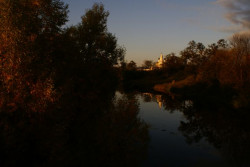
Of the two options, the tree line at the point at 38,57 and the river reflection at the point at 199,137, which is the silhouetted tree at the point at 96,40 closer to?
the tree line at the point at 38,57

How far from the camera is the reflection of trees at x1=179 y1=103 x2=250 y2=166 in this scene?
59.4ft

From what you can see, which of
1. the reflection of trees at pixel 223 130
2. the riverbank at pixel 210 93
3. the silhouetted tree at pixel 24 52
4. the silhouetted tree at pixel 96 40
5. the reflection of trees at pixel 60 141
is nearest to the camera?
the reflection of trees at pixel 60 141

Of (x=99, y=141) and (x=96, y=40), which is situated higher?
(x=96, y=40)

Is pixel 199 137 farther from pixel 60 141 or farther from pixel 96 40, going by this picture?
pixel 96 40

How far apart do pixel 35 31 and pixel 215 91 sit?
141 ft

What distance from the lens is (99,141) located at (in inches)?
593

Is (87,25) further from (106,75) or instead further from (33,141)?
(33,141)

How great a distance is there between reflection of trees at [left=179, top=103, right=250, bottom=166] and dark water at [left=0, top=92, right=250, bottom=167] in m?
0.09

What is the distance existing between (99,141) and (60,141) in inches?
105

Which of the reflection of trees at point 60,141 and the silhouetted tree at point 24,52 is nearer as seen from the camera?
the reflection of trees at point 60,141

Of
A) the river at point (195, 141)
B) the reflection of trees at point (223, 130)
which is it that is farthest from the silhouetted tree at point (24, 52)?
the reflection of trees at point (223, 130)

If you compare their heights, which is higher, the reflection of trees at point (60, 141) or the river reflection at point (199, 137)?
the reflection of trees at point (60, 141)

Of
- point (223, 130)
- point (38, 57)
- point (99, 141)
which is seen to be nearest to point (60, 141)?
point (99, 141)

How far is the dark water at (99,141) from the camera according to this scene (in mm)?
13719
